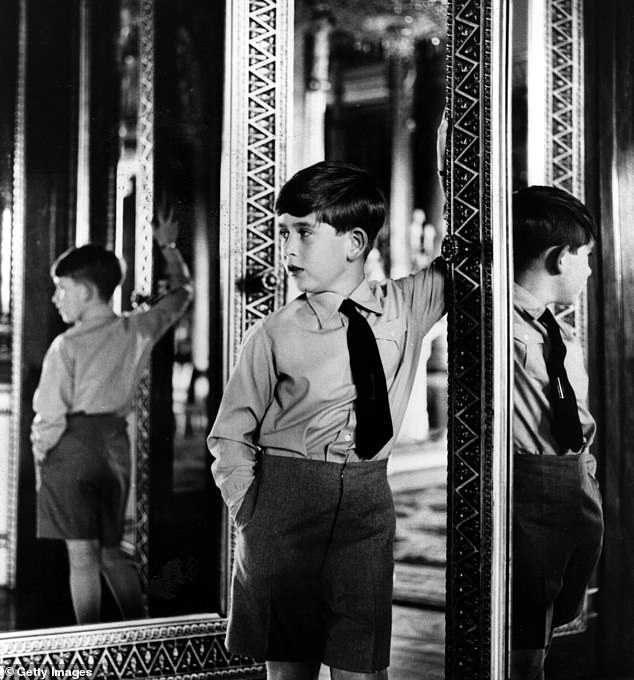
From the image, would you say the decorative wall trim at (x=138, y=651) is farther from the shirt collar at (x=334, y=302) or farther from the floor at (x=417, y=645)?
the shirt collar at (x=334, y=302)

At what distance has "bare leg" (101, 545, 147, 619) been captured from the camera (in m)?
2.88

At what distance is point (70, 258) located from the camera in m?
2.89

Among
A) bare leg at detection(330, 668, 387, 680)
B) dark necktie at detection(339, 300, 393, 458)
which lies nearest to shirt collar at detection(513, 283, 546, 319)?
dark necktie at detection(339, 300, 393, 458)

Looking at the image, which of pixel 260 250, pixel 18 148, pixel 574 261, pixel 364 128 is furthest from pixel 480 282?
pixel 364 128

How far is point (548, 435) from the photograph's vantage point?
241 cm

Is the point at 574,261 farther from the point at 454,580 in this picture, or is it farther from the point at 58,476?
the point at 58,476

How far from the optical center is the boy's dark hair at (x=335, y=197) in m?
2.33

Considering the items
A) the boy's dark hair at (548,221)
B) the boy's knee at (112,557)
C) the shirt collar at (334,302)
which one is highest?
the boy's dark hair at (548,221)

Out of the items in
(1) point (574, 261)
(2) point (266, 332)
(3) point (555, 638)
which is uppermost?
(1) point (574, 261)

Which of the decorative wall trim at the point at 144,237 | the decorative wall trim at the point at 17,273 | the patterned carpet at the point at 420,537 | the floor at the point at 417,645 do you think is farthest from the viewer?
the patterned carpet at the point at 420,537

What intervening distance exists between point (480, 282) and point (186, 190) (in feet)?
3.26

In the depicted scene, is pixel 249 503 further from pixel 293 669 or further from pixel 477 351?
pixel 477 351

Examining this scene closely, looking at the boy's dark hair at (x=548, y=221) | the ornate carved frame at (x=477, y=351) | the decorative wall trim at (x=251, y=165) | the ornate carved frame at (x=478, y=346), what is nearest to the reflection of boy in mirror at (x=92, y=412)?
the decorative wall trim at (x=251, y=165)

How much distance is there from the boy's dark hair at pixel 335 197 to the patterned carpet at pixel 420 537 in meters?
1.53
